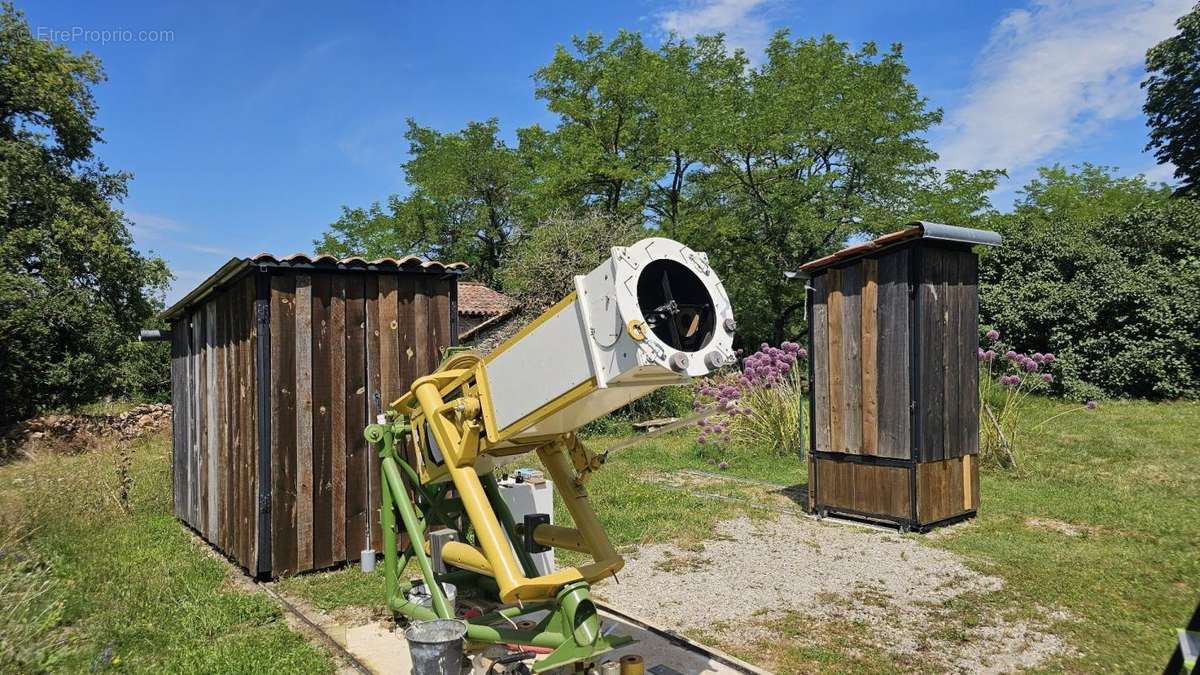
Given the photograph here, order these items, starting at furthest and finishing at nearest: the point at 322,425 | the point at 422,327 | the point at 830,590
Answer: the point at 422,327 < the point at 322,425 < the point at 830,590

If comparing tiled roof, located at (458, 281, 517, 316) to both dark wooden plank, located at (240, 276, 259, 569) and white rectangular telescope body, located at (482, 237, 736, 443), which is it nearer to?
dark wooden plank, located at (240, 276, 259, 569)

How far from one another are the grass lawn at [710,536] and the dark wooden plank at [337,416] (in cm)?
35

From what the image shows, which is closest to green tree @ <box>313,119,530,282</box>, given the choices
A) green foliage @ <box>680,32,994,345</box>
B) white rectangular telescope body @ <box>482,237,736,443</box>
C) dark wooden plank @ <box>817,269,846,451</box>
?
green foliage @ <box>680,32,994,345</box>

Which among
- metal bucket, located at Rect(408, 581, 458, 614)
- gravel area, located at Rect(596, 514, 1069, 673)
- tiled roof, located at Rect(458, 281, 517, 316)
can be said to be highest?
tiled roof, located at Rect(458, 281, 517, 316)

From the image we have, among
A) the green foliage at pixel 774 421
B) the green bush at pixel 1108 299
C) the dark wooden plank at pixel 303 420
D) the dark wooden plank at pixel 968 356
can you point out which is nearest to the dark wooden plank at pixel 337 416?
the dark wooden plank at pixel 303 420

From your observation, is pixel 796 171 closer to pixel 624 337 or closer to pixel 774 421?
pixel 774 421

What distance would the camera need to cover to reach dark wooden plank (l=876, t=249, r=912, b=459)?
6836 millimetres

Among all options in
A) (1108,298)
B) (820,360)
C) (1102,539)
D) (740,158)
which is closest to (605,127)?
(740,158)

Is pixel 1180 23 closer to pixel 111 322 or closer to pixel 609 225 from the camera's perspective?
pixel 609 225

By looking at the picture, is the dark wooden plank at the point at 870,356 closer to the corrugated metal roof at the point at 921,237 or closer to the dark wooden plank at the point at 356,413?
the corrugated metal roof at the point at 921,237

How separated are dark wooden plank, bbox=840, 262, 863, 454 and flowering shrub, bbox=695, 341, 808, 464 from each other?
3.41 m

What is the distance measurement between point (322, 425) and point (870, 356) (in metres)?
5.32

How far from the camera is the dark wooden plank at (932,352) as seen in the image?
6805 mm

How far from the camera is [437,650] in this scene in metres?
3.30
